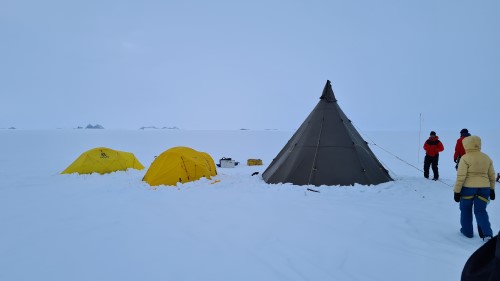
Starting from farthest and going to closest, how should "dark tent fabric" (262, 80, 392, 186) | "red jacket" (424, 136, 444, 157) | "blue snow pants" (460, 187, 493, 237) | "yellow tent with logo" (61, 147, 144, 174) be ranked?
"yellow tent with logo" (61, 147, 144, 174), "red jacket" (424, 136, 444, 157), "dark tent fabric" (262, 80, 392, 186), "blue snow pants" (460, 187, 493, 237)

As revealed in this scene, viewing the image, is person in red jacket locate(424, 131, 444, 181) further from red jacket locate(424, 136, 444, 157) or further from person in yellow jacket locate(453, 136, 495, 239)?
person in yellow jacket locate(453, 136, 495, 239)

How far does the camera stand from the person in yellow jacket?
5023 millimetres

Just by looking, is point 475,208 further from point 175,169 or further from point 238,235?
point 175,169

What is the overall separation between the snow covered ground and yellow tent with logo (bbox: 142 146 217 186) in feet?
3.68

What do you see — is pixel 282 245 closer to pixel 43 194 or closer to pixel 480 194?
pixel 480 194

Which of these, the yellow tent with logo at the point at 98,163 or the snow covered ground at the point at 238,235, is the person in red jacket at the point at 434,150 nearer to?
the snow covered ground at the point at 238,235

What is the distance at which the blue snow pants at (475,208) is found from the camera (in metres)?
4.97

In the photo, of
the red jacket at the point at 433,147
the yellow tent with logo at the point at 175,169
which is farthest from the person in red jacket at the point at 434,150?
the yellow tent with logo at the point at 175,169

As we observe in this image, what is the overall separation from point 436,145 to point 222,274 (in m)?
10.3

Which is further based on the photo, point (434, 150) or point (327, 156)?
point (434, 150)

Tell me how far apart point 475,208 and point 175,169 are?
8.74m

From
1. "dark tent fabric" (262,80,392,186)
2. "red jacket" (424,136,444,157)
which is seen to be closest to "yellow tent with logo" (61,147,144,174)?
"dark tent fabric" (262,80,392,186)

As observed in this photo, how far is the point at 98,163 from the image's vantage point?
13.8 m

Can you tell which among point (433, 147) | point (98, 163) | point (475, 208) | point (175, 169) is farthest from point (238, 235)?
point (98, 163)
